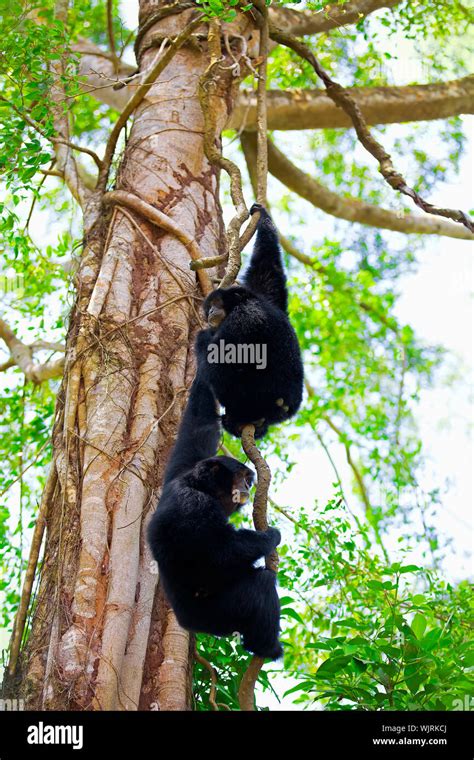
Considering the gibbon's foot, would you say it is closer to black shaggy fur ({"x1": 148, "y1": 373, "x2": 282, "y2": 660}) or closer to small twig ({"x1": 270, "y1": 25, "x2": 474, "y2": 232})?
black shaggy fur ({"x1": 148, "y1": 373, "x2": 282, "y2": 660})

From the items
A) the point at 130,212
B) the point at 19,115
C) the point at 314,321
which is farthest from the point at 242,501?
the point at 314,321

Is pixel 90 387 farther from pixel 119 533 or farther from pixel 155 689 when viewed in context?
pixel 155 689

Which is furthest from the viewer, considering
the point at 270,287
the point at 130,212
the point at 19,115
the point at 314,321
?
the point at 314,321

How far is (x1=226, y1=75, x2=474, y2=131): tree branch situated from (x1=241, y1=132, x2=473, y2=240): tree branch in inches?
17.7

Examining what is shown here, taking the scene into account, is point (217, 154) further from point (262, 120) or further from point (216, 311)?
point (216, 311)

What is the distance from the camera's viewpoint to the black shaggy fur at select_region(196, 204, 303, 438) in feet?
13.9

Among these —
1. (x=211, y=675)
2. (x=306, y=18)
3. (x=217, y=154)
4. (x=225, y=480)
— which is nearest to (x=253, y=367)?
(x=225, y=480)

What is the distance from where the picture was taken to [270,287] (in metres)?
5.08

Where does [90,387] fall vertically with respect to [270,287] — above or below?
below

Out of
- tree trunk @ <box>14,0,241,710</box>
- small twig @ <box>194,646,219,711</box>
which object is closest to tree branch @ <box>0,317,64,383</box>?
tree trunk @ <box>14,0,241,710</box>

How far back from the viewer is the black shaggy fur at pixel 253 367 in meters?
4.23

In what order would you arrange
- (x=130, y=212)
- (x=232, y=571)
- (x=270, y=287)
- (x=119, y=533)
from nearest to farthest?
(x=232, y=571), (x=119, y=533), (x=270, y=287), (x=130, y=212)

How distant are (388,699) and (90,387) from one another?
2425 mm

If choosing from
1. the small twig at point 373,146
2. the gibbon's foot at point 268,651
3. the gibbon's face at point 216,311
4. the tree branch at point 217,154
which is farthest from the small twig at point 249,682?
the small twig at point 373,146
